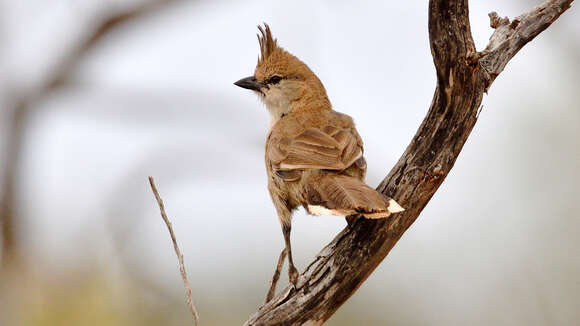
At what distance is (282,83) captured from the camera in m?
5.52

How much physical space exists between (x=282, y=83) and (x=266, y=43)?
0.37 meters

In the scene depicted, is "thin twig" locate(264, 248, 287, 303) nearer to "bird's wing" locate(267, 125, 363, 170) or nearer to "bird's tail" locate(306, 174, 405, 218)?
"bird's tail" locate(306, 174, 405, 218)

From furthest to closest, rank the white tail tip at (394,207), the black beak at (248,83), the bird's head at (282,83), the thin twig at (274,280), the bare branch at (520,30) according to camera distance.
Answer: the black beak at (248,83)
the bird's head at (282,83)
the thin twig at (274,280)
the bare branch at (520,30)
the white tail tip at (394,207)

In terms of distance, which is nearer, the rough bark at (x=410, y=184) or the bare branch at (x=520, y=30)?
the rough bark at (x=410, y=184)

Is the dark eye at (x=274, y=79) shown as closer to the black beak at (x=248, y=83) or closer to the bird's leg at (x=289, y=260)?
the black beak at (x=248, y=83)

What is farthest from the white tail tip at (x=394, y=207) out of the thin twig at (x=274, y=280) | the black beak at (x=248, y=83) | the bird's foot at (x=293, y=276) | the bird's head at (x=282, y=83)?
the black beak at (x=248, y=83)

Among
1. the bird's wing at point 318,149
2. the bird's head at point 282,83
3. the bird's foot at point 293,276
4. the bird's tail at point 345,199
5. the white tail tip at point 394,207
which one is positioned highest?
the bird's head at point 282,83

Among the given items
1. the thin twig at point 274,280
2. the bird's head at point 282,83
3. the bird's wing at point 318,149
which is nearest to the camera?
the thin twig at point 274,280

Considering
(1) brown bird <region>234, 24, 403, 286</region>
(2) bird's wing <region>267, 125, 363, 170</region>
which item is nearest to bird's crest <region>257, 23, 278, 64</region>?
(1) brown bird <region>234, 24, 403, 286</region>

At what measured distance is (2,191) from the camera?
202 inches

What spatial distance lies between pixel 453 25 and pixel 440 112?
0.47 metres

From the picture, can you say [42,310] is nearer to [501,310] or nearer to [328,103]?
[328,103]

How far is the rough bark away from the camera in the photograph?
11.5 feet

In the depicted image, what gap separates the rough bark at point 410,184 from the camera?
3494 millimetres
